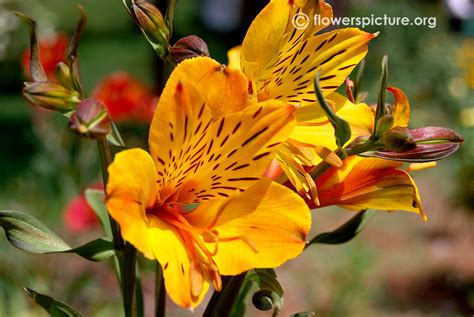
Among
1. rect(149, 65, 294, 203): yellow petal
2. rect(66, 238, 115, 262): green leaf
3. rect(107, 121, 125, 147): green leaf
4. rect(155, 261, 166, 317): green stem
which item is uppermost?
rect(149, 65, 294, 203): yellow petal

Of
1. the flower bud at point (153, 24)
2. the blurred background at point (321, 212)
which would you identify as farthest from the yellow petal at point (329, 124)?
the blurred background at point (321, 212)

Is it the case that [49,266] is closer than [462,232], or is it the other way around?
[49,266]

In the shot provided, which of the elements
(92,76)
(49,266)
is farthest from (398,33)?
(49,266)

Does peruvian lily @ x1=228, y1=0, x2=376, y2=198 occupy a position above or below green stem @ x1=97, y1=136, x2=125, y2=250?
above

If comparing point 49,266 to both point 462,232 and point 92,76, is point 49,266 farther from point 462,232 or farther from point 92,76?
point 92,76

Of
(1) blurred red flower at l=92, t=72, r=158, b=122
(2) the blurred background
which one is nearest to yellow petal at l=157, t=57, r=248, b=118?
(2) the blurred background

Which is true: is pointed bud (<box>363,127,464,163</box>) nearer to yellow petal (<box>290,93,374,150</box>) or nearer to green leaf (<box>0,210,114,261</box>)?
yellow petal (<box>290,93,374,150</box>)

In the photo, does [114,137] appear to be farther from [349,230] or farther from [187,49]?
[349,230]
